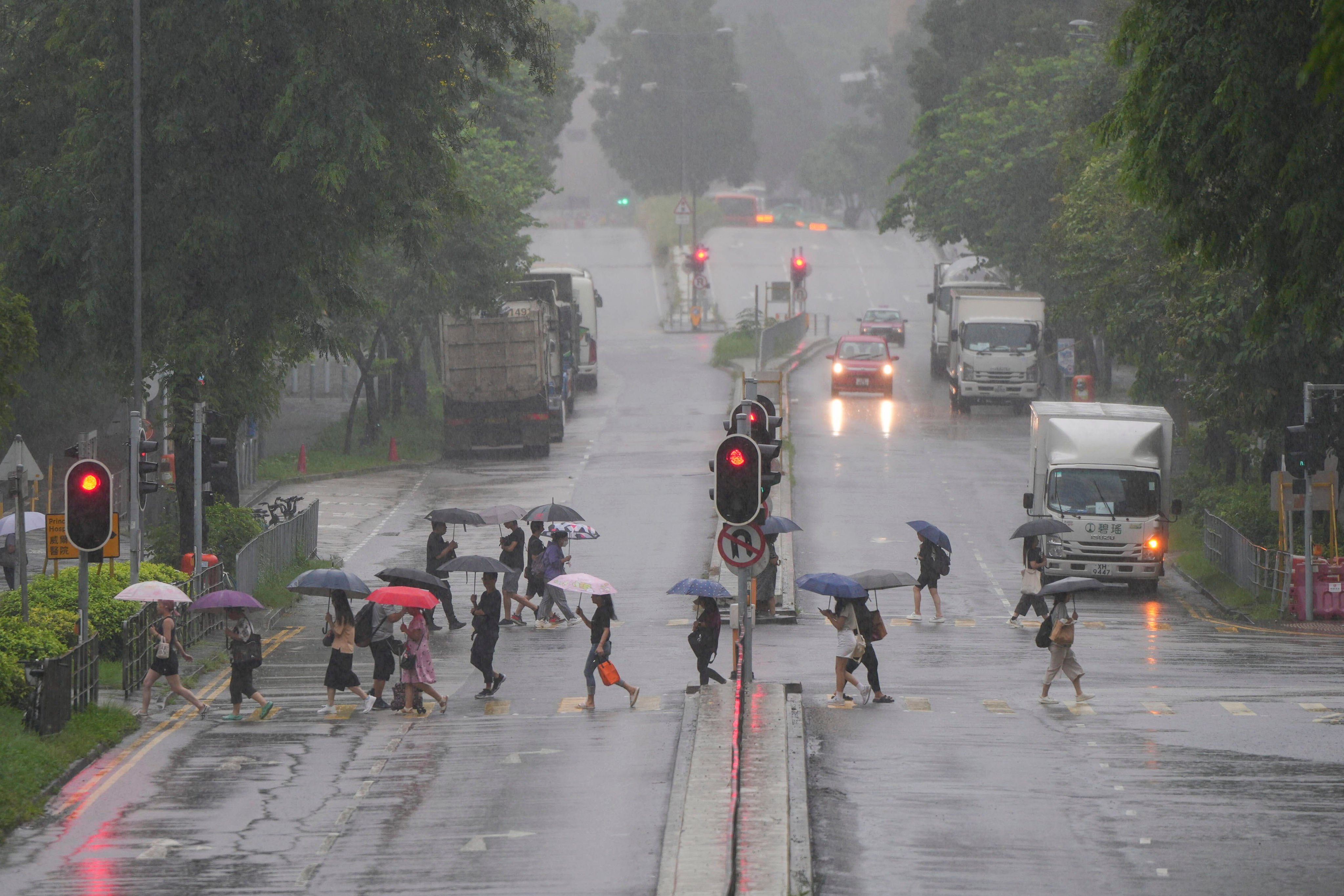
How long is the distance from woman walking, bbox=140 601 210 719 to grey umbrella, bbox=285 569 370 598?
57.0 inches

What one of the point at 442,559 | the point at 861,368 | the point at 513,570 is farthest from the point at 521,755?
the point at 861,368

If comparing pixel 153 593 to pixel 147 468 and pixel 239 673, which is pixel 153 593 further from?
pixel 147 468

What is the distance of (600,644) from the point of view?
20.7 meters

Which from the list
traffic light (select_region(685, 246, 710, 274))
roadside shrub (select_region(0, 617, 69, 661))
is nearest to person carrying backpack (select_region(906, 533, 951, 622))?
roadside shrub (select_region(0, 617, 69, 661))

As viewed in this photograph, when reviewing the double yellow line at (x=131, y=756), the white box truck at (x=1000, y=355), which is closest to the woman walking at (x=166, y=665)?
the double yellow line at (x=131, y=756)

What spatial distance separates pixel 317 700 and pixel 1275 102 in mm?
13085

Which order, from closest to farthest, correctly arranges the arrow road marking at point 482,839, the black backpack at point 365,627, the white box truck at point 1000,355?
the arrow road marking at point 482,839, the black backpack at point 365,627, the white box truck at point 1000,355

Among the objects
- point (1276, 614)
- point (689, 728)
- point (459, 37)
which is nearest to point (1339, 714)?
point (689, 728)

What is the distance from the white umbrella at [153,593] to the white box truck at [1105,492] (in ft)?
52.4

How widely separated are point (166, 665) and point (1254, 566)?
60.5 ft

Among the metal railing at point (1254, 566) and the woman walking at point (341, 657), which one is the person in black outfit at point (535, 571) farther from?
the metal railing at point (1254, 566)

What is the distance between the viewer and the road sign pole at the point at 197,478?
87.4 feet

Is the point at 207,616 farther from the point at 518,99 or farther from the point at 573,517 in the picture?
the point at 518,99

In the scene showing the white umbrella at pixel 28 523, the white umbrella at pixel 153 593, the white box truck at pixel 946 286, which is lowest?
the white umbrella at pixel 153 593
